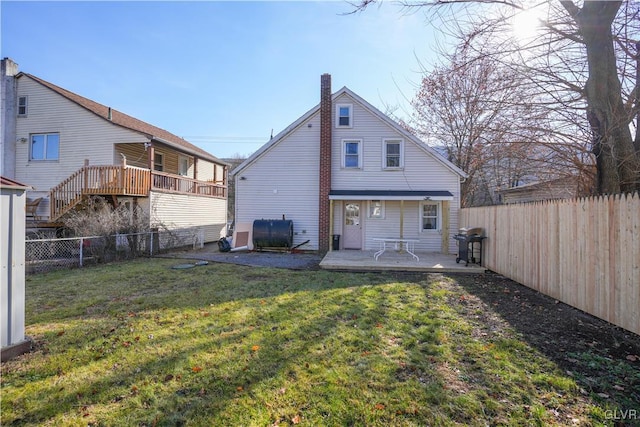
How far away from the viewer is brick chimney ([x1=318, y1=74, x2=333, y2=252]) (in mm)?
13328

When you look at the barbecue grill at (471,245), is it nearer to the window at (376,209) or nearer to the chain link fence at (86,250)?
the window at (376,209)

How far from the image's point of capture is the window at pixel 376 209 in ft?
44.5

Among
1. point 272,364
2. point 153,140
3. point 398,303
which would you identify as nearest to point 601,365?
point 398,303

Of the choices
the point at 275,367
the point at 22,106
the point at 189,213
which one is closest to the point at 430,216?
the point at 275,367

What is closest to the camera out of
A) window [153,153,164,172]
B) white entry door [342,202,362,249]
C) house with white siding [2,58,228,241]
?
white entry door [342,202,362,249]

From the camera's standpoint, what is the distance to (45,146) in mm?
15562

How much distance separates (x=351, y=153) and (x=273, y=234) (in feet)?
16.9

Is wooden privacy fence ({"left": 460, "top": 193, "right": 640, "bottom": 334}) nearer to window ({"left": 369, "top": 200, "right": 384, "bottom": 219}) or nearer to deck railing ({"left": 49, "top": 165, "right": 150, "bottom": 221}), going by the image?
window ({"left": 369, "top": 200, "right": 384, "bottom": 219})

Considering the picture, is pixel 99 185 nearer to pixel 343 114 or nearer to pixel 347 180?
pixel 347 180

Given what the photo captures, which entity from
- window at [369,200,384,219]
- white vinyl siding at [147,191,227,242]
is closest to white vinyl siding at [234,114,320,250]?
window at [369,200,384,219]

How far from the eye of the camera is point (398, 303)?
575 centimetres

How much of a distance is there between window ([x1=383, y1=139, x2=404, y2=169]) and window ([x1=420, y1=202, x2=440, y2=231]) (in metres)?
2.17

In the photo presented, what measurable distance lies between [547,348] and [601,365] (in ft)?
1.73

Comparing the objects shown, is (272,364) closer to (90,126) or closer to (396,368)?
(396,368)
